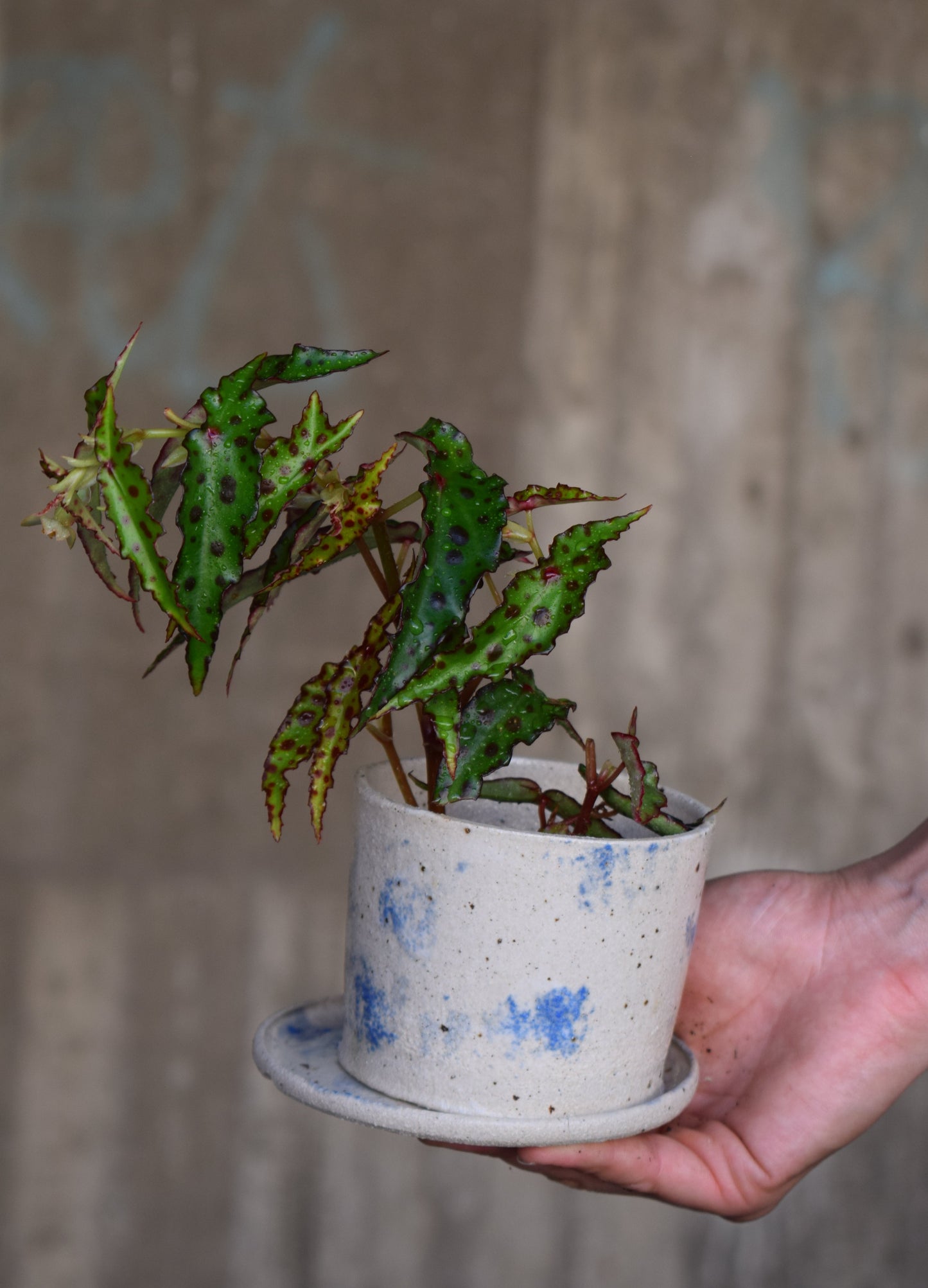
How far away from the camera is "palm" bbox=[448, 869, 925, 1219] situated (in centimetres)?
94

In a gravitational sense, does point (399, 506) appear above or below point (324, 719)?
above

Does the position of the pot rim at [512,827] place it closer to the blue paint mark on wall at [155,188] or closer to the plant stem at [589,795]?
the plant stem at [589,795]

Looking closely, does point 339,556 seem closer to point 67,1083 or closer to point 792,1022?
point 792,1022

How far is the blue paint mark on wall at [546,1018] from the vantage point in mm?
729

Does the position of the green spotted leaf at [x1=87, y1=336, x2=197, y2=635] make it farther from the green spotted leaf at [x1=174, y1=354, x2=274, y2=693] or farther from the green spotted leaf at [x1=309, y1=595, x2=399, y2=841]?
the green spotted leaf at [x1=309, y1=595, x2=399, y2=841]

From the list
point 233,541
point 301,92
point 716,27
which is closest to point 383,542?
point 233,541

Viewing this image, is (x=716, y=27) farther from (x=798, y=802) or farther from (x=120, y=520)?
(x=120, y=520)

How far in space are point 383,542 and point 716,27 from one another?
126 cm

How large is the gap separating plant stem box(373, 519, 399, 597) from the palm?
42 cm

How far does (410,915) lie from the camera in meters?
0.75

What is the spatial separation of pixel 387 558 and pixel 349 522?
57mm

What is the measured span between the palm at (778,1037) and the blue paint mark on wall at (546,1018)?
0.62 feet

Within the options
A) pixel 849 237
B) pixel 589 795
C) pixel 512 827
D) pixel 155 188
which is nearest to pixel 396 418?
pixel 155 188

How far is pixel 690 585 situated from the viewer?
5.77ft
